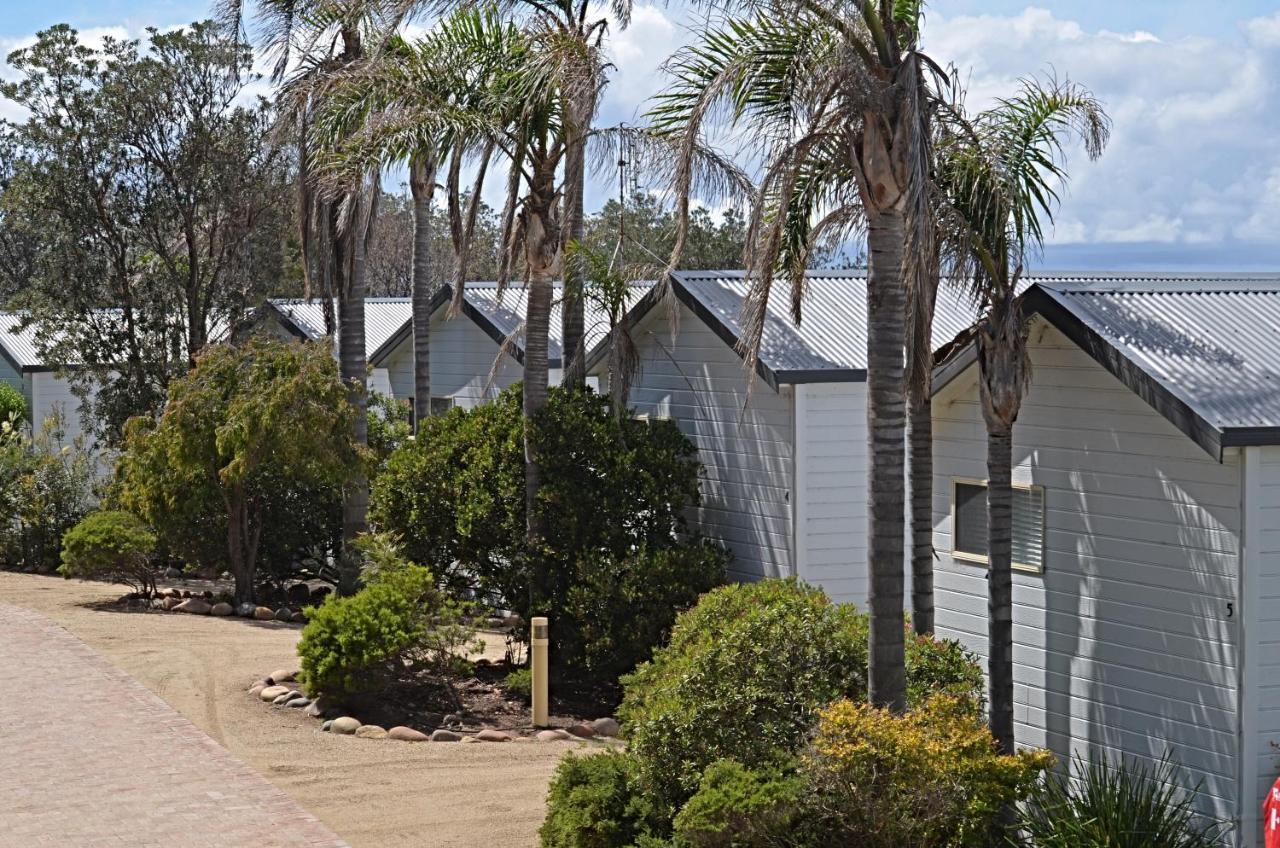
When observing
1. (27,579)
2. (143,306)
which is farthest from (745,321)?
(143,306)

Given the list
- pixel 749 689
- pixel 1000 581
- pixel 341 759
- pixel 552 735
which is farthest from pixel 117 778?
pixel 1000 581

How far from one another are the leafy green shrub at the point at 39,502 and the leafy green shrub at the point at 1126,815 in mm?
18329

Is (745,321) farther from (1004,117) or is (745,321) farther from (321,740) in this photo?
(321,740)

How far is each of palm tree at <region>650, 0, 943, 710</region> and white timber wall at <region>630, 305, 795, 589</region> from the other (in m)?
5.83

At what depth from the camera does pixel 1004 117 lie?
37.4 feet

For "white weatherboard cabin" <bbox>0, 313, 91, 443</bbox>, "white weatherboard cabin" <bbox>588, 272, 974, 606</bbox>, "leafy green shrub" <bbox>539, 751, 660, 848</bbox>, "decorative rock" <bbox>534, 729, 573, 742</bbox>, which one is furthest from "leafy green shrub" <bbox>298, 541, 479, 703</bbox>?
"white weatherboard cabin" <bbox>0, 313, 91, 443</bbox>

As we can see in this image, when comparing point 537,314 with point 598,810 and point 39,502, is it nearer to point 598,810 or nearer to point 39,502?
point 598,810

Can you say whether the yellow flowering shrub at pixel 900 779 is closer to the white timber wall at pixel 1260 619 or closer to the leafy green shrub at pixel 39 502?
the white timber wall at pixel 1260 619

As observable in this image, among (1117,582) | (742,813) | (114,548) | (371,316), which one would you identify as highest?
(371,316)

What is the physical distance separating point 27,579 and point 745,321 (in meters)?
16.9

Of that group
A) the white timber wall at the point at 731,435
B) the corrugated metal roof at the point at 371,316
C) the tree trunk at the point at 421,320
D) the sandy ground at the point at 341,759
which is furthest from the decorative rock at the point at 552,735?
the corrugated metal roof at the point at 371,316

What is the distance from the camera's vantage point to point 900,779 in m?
8.85

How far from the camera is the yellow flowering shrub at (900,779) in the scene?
8828 millimetres

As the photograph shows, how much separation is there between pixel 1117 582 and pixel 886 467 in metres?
2.29
